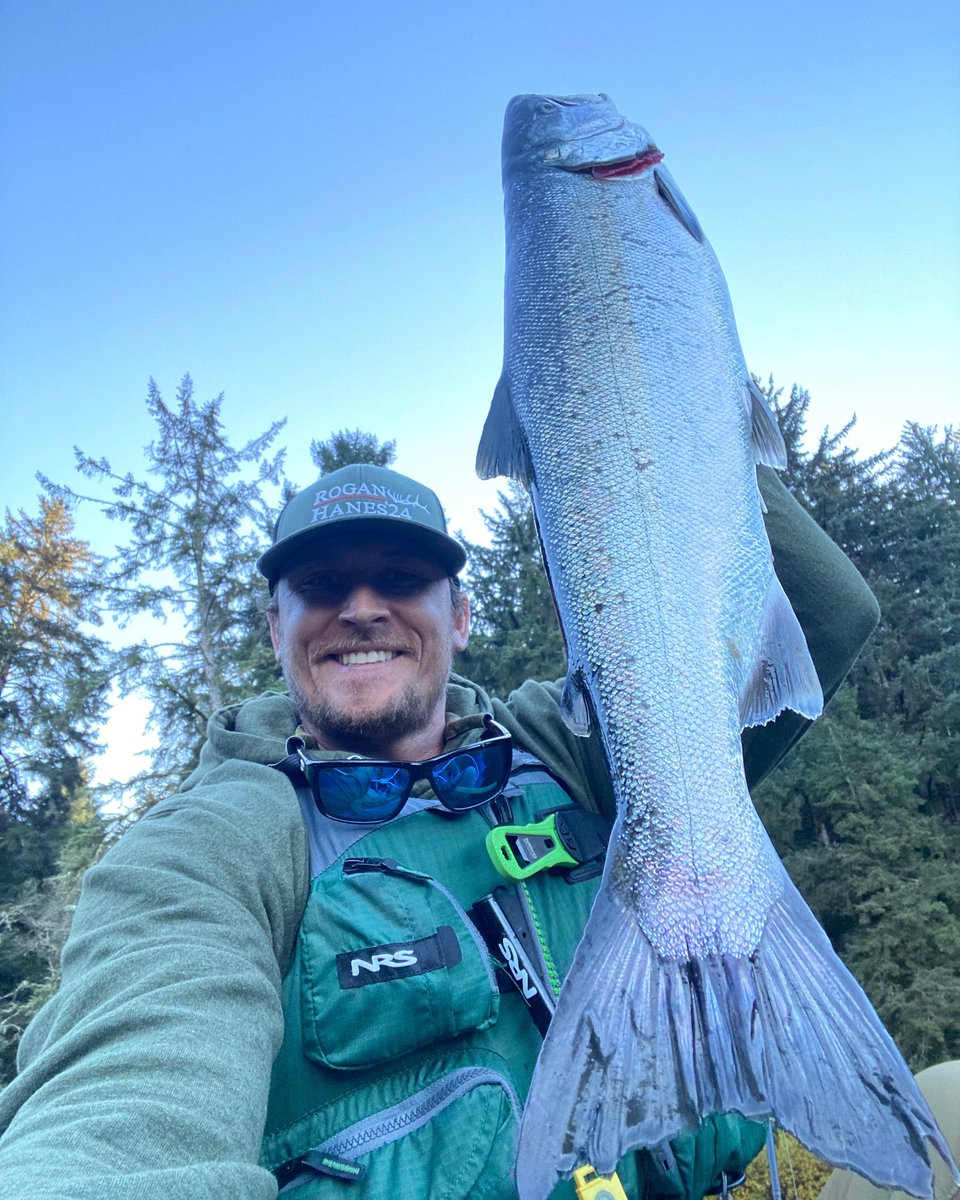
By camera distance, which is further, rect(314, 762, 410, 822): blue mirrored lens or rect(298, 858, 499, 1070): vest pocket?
rect(314, 762, 410, 822): blue mirrored lens

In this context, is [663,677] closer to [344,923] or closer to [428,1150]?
[344,923]

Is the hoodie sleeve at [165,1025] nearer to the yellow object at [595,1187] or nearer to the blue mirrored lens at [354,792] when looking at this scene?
the blue mirrored lens at [354,792]

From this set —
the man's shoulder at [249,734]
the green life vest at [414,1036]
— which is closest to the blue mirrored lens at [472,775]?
the green life vest at [414,1036]

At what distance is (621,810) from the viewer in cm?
147

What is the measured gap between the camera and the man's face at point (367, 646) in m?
2.82

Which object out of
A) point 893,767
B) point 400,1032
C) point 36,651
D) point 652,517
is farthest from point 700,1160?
point 36,651

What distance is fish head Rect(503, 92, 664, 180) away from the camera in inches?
81.7

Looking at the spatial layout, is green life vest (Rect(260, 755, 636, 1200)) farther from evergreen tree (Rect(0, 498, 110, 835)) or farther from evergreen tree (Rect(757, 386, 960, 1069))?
evergreen tree (Rect(0, 498, 110, 835))

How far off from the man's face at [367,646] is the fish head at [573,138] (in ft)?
4.51

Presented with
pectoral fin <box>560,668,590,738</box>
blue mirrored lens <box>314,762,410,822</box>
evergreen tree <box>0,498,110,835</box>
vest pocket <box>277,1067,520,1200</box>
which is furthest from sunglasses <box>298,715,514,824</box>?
evergreen tree <box>0,498,110,835</box>

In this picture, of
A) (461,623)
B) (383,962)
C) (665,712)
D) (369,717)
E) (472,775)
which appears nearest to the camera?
(665,712)

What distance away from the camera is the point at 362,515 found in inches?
108

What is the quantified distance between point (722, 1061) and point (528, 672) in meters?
17.8

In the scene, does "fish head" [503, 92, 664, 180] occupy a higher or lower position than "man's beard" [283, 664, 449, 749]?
higher
